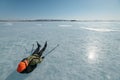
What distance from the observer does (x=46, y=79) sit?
13.8ft

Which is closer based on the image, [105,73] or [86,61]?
[105,73]

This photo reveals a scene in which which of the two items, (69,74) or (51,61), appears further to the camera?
(51,61)

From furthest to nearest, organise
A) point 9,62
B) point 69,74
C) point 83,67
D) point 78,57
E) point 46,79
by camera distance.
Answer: point 78,57, point 9,62, point 83,67, point 69,74, point 46,79

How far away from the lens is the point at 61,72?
4.69 metres

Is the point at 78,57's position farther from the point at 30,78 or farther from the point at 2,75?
the point at 2,75

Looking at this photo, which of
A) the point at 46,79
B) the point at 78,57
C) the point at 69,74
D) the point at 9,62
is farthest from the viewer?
the point at 78,57

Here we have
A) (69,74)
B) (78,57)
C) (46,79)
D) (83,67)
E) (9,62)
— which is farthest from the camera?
(78,57)

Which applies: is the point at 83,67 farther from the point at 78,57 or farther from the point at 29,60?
the point at 29,60

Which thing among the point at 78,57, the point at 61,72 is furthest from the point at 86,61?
the point at 61,72

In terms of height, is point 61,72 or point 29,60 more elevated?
point 29,60

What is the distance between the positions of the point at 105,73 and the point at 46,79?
2.41 meters

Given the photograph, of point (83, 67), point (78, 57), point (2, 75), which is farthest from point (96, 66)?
point (2, 75)

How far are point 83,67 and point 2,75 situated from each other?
3.45m

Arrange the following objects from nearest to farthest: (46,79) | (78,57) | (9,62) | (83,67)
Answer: (46,79) < (83,67) < (9,62) < (78,57)
